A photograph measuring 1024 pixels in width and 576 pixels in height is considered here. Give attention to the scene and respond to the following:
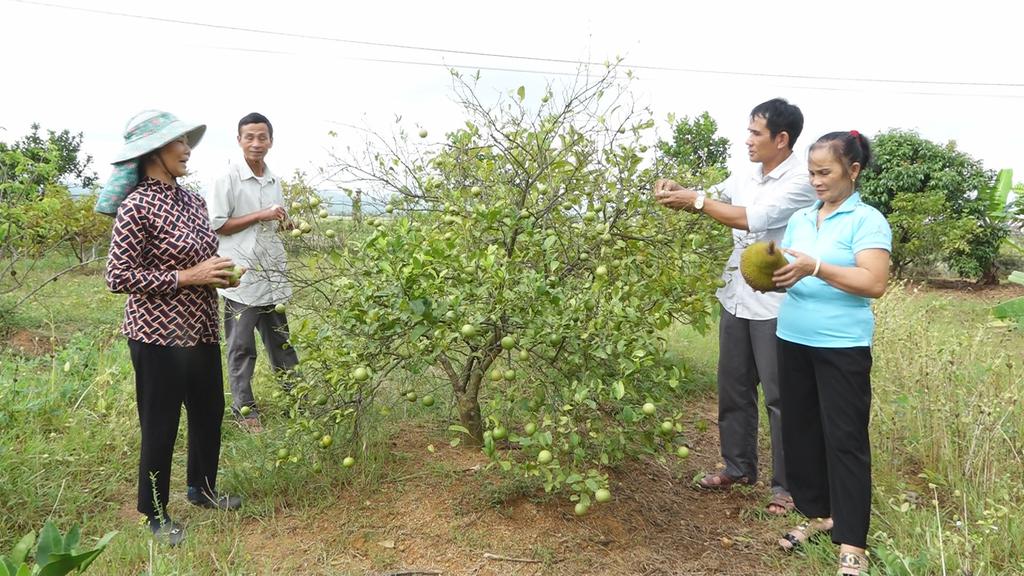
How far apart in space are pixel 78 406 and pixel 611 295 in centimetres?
336

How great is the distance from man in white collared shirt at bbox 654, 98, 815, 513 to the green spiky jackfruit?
531mm

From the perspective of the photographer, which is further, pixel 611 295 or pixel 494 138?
pixel 494 138

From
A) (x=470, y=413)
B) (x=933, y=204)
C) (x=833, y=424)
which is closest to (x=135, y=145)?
(x=470, y=413)

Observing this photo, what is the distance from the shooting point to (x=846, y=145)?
2.35 meters

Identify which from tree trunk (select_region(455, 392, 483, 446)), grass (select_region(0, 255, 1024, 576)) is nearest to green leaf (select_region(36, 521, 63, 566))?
grass (select_region(0, 255, 1024, 576))

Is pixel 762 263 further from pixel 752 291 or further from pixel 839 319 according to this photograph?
Answer: pixel 752 291

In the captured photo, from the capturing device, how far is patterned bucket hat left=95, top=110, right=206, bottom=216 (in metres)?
2.54

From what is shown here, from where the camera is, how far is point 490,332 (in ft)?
8.29

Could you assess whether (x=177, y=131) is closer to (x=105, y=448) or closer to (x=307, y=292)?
(x=307, y=292)

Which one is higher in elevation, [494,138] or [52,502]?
[494,138]

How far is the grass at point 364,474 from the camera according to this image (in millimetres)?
2451

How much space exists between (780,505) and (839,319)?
1.22 meters

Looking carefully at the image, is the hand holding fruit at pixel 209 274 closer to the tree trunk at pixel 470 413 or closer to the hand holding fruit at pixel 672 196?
the tree trunk at pixel 470 413

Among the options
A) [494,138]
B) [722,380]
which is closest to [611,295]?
[494,138]
